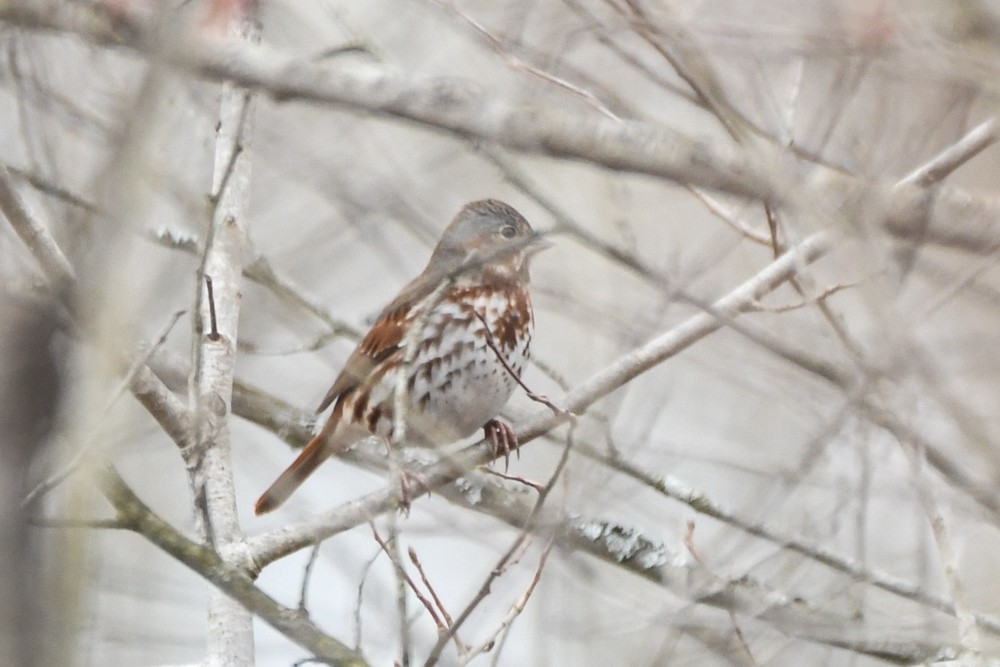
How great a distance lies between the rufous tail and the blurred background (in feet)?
0.60

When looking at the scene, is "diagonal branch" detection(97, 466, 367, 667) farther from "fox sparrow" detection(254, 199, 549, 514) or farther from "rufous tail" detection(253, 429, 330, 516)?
"rufous tail" detection(253, 429, 330, 516)

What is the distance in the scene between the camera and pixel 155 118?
1.70 metres

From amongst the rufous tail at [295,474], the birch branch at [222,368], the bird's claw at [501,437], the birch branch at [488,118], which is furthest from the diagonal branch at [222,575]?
the rufous tail at [295,474]

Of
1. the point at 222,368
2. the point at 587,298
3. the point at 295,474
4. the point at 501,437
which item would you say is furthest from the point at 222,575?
the point at 587,298

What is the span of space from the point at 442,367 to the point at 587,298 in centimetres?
109

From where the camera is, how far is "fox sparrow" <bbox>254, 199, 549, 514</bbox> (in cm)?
527

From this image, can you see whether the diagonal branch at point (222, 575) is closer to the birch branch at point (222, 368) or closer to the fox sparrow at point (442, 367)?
the birch branch at point (222, 368)

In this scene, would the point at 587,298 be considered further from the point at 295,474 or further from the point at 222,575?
the point at 222,575

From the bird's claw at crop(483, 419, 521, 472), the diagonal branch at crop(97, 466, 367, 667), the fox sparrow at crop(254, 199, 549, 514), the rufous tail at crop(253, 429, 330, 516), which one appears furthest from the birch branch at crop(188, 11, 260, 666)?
the bird's claw at crop(483, 419, 521, 472)

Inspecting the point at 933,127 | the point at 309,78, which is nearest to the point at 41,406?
the point at 309,78

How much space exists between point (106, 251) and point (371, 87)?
83 centimetres

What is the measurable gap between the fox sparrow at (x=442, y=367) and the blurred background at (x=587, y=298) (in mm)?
194

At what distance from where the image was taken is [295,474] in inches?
216

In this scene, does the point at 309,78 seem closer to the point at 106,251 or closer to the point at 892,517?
the point at 106,251
